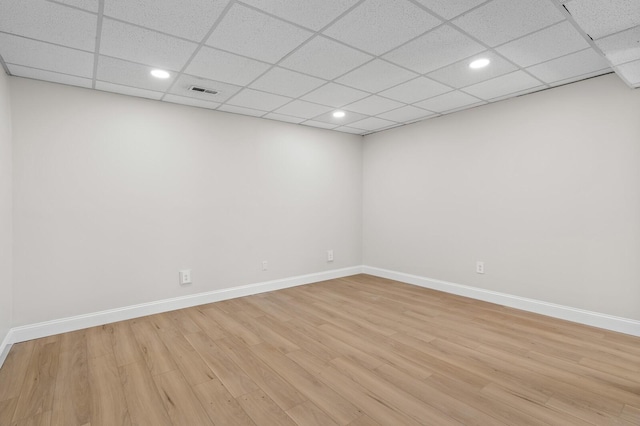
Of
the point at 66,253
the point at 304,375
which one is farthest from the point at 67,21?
the point at 304,375

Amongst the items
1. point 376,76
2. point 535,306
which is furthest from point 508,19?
point 535,306

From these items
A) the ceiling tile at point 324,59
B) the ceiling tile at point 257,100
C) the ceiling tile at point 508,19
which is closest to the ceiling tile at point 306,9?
the ceiling tile at point 324,59

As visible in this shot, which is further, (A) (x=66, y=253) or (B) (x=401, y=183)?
(B) (x=401, y=183)

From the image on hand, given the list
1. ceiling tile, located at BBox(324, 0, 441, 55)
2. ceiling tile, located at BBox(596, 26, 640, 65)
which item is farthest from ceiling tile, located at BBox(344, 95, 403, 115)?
ceiling tile, located at BBox(596, 26, 640, 65)

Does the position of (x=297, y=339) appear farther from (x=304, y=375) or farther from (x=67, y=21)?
(x=67, y=21)

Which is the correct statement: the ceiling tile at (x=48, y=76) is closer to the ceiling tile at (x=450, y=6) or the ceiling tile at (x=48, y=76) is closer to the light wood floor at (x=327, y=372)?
the light wood floor at (x=327, y=372)

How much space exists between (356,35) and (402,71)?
2.60 feet

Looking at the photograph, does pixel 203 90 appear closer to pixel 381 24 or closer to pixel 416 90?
pixel 381 24

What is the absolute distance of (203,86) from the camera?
10.4 feet

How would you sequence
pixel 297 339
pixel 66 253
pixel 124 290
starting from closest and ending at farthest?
pixel 297 339
pixel 66 253
pixel 124 290

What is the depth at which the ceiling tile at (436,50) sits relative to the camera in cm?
227

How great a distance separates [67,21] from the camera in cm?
203

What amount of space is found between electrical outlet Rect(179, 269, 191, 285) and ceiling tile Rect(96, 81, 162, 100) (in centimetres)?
201

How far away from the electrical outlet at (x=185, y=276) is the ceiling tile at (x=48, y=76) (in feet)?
7.13
